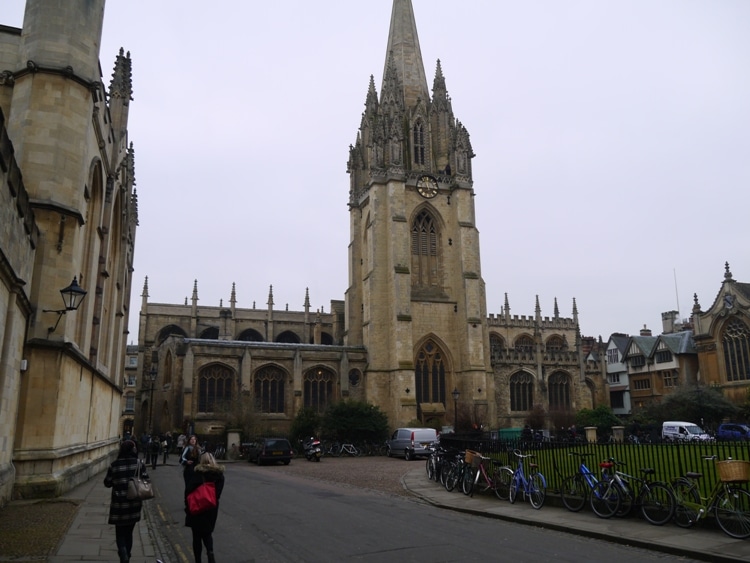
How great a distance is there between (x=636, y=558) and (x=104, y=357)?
77.7ft

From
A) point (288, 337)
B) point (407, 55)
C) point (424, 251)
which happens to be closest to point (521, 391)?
point (424, 251)

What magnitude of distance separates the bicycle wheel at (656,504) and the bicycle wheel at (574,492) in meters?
1.52

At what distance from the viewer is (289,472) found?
25047mm

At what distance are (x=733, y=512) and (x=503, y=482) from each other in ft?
21.9

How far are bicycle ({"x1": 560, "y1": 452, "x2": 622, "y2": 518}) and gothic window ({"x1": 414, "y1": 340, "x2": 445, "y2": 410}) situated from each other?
3279 cm

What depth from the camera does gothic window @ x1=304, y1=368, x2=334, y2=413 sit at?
44.7 meters

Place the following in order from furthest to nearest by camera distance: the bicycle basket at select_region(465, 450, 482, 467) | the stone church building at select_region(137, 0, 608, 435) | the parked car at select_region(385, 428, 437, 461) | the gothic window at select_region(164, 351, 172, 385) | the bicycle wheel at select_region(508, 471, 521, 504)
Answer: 1. the gothic window at select_region(164, 351, 172, 385)
2. the stone church building at select_region(137, 0, 608, 435)
3. the parked car at select_region(385, 428, 437, 461)
4. the bicycle basket at select_region(465, 450, 482, 467)
5. the bicycle wheel at select_region(508, 471, 521, 504)

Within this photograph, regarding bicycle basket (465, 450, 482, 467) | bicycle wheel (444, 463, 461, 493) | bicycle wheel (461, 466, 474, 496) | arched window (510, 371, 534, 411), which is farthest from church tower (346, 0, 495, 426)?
bicycle basket (465, 450, 482, 467)

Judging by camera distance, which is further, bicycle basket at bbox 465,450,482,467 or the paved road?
bicycle basket at bbox 465,450,482,467

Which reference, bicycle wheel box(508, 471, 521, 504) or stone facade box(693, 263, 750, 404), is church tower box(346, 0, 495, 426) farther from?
bicycle wheel box(508, 471, 521, 504)

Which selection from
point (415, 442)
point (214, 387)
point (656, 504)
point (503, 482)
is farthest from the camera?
point (214, 387)

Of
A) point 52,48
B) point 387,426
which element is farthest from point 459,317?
point 52,48

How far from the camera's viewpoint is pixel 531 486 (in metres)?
13.7

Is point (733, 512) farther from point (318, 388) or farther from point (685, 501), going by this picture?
point (318, 388)
